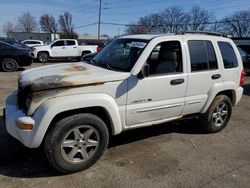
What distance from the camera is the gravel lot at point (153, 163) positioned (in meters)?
3.53

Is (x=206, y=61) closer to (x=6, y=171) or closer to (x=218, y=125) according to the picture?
(x=218, y=125)

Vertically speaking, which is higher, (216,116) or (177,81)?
(177,81)

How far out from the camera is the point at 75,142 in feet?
12.0

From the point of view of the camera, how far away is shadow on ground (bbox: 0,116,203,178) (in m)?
3.70

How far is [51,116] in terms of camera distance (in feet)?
10.9

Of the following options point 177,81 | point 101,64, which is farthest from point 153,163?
point 101,64

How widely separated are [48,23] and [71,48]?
7770cm

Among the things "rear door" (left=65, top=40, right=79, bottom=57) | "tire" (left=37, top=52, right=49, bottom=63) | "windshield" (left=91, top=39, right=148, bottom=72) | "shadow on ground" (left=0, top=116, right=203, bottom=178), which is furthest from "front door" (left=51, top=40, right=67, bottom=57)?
"windshield" (left=91, top=39, right=148, bottom=72)

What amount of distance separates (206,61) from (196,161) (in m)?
1.71

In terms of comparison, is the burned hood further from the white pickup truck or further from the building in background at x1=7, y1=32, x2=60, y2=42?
the building in background at x1=7, y1=32, x2=60, y2=42

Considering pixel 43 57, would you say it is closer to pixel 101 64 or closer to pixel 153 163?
pixel 101 64

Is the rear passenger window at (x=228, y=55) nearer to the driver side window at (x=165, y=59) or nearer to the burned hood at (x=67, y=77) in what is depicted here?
the driver side window at (x=165, y=59)

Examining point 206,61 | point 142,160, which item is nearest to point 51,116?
point 142,160

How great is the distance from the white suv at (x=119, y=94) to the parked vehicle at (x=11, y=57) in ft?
31.2
